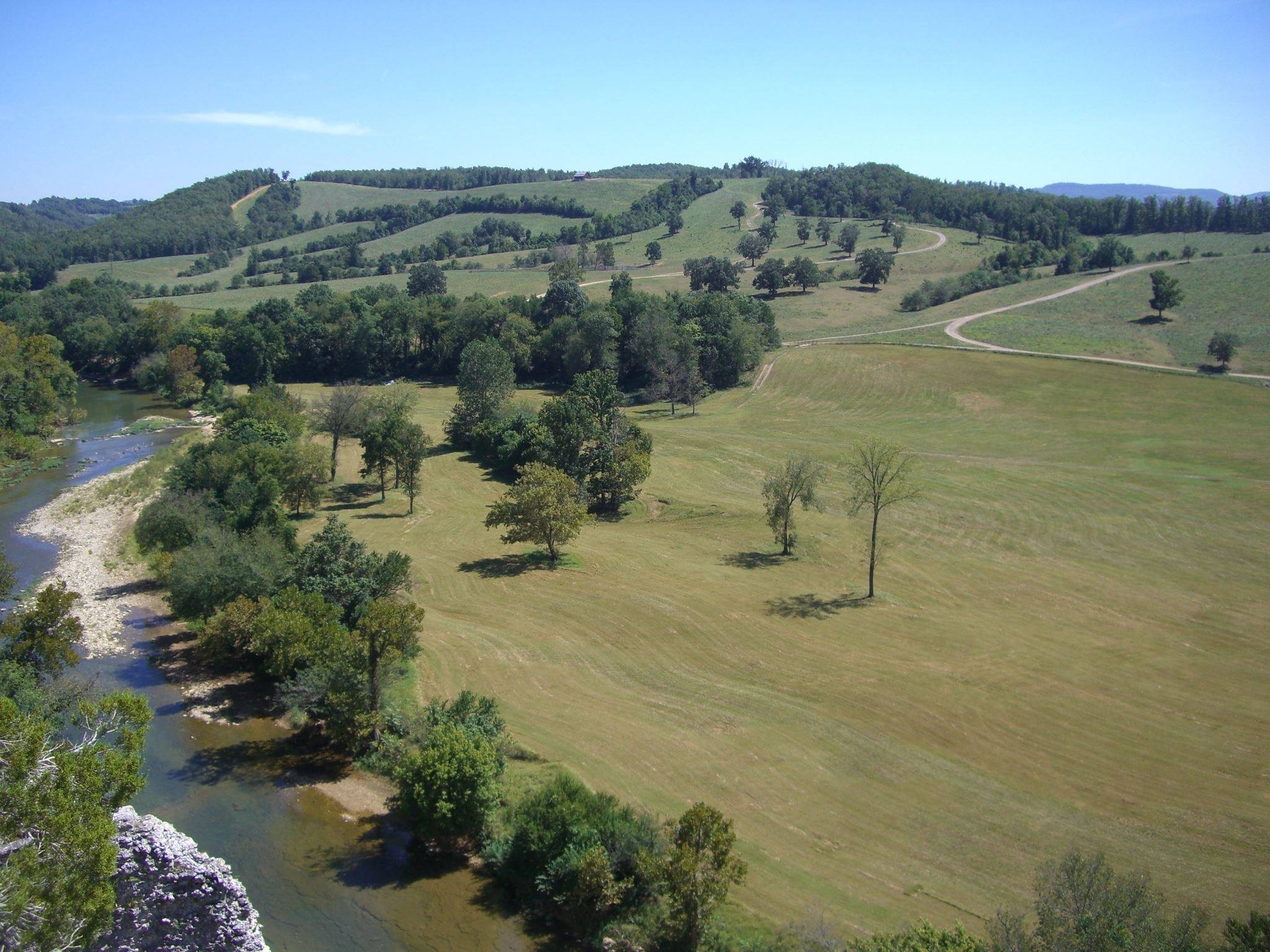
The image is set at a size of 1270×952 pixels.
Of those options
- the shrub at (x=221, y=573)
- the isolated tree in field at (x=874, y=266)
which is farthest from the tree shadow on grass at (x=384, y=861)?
the isolated tree in field at (x=874, y=266)

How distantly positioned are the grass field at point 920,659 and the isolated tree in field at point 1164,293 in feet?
A: 113

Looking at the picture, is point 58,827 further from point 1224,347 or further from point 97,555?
point 1224,347

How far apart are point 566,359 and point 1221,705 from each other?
80223 mm

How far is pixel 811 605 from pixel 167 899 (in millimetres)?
31081

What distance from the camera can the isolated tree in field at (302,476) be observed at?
180 ft

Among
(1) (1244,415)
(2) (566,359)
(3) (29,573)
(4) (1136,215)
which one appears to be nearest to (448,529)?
(3) (29,573)

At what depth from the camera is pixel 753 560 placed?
48969 millimetres

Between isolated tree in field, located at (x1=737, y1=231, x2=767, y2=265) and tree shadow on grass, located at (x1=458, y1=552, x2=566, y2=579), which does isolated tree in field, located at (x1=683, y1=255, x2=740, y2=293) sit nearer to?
isolated tree in field, located at (x1=737, y1=231, x2=767, y2=265)

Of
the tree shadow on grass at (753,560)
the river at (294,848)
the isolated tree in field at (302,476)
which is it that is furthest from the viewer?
the isolated tree in field at (302,476)

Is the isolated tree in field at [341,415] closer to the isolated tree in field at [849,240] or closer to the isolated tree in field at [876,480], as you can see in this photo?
the isolated tree in field at [876,480]

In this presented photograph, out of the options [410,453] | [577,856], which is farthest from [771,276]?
[577,856]

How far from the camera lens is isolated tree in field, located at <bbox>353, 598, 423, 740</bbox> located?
29781 millimetres

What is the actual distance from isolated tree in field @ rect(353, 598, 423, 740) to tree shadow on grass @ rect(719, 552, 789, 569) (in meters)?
22.0

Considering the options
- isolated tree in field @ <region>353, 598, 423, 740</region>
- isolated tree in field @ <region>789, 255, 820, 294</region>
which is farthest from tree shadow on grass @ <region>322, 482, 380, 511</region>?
isolated tree in field @ <region>789, 255, 820, 294</region>
